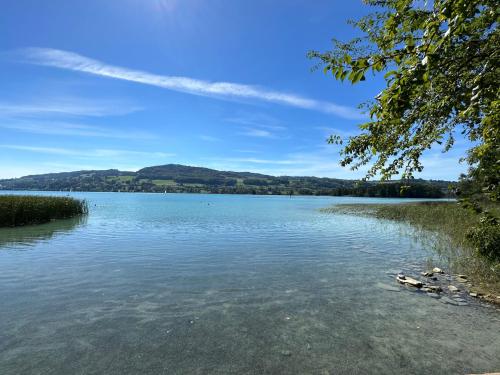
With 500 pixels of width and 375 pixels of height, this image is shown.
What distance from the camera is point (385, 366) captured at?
743 cm

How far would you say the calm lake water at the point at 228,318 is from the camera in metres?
7.56

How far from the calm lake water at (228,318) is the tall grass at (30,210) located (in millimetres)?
16659

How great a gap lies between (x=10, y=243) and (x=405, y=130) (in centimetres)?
2730

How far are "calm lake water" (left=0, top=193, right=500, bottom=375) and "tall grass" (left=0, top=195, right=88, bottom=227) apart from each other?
54.7 feet

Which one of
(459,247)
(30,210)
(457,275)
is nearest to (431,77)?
(457,275)

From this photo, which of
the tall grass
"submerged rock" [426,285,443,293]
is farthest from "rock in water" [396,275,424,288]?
the tall grass

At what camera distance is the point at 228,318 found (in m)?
10.3

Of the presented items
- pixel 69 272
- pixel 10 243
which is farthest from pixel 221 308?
pixel 10 243

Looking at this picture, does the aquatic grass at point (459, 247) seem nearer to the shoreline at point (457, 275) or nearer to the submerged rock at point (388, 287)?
the shoreline at point (457, 275)

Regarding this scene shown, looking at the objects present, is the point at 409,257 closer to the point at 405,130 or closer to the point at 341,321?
the point at 341,321

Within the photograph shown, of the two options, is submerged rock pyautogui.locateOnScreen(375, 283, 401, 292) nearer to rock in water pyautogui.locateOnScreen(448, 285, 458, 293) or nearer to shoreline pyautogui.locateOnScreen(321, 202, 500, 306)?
shoreline pyautogui.locateOnScreen(321, 202, 500, 306)

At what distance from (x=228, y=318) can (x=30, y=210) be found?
116ft

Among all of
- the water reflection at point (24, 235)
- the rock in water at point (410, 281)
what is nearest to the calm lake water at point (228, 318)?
the rock in water at point (410, 281)

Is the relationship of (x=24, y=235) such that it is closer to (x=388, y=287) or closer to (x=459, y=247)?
(x=388, y=287)
